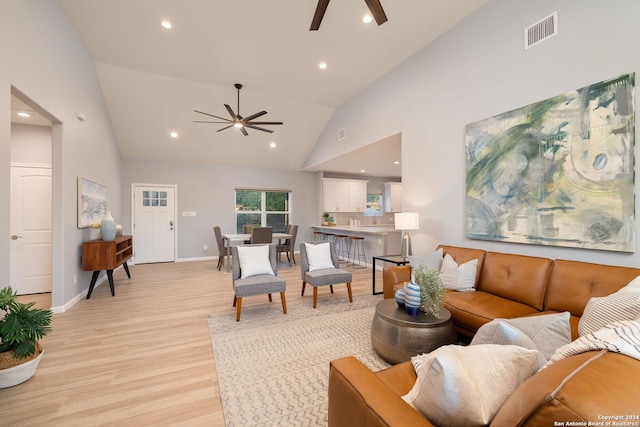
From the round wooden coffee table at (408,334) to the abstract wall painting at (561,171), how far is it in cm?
144

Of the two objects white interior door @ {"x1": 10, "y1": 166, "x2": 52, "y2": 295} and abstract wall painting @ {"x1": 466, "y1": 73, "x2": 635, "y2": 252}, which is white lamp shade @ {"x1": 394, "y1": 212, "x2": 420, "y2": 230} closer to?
abstract wall painting @ {"x1": 466, "y1": 73, "x2": 635, "y2": 252}

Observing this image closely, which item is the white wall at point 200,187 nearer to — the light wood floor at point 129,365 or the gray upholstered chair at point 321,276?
the light wood floor at point 129,365

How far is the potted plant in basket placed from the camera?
1.90 metres

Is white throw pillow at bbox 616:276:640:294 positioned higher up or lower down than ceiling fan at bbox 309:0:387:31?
lower down

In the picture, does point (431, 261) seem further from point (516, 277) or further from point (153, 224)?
point (153, 224)

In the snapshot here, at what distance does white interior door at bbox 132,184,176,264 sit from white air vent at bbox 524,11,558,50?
7.49 meters

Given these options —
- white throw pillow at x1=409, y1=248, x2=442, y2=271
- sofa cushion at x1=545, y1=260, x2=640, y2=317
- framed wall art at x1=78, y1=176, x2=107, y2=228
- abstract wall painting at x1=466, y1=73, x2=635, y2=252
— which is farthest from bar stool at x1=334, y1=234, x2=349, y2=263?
framed wall art at x1=78, y1=176, x2=107, y2=228

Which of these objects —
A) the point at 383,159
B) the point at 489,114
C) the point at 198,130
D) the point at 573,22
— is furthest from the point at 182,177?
the point at 573,22

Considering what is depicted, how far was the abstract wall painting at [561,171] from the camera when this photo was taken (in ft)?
6.97

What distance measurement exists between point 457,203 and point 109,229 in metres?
5.14

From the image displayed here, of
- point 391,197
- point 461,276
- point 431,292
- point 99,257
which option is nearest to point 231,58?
point 99,257

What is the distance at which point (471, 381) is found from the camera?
800mm

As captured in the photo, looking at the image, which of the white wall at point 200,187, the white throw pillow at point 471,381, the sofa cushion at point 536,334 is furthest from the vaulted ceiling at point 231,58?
the white throw pillow at point 471,381

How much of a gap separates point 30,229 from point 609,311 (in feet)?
21.9
